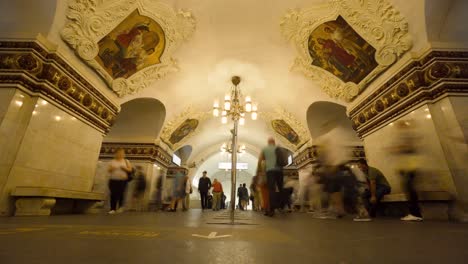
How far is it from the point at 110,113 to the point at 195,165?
10.2 meters

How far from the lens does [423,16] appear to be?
4422mm

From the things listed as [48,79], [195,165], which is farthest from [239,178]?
[48,79]

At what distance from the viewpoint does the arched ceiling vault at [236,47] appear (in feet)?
14.3

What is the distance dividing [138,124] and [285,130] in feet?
21.9

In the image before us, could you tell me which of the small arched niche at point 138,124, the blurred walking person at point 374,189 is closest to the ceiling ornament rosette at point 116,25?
the small arched niche at point 138,124

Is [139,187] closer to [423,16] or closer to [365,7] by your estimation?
[365,7]

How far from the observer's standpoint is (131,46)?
6.04m

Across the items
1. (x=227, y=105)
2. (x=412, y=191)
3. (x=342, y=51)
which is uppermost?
(x=342, y=51)

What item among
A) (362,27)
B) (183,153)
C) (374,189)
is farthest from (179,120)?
(374,189)

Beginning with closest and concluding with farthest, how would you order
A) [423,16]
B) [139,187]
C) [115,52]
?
1. [423,16]
2. [115,52]
3. [139,187]

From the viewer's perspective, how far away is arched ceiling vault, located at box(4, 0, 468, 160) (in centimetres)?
435

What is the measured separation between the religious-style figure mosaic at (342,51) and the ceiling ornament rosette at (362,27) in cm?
13

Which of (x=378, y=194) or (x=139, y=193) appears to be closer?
(x=378, y=194)

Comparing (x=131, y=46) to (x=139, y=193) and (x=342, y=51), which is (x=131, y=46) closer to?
(x=139, y=193)
